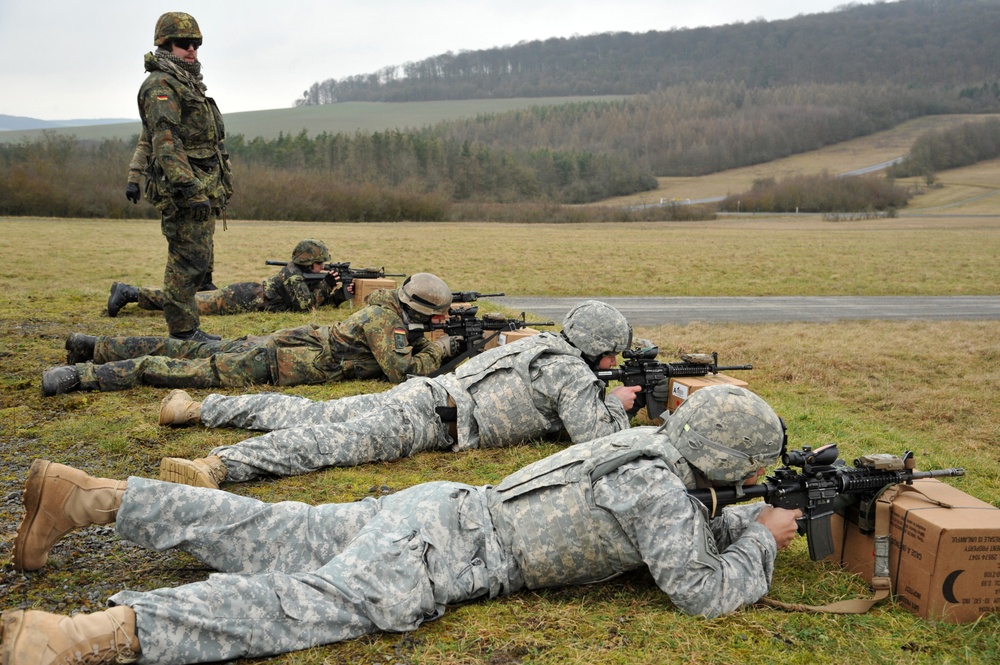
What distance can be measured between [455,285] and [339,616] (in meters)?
Result: 15.7

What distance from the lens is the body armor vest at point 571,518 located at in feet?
12.4

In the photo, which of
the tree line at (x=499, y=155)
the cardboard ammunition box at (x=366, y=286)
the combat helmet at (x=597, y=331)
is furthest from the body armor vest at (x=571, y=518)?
the tree line at (x=499, y=155)

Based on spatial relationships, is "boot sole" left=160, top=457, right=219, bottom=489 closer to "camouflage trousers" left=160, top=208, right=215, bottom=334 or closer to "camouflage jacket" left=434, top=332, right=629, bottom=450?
"camouflage jacket" left=434, top=332, right=629, bottom=450

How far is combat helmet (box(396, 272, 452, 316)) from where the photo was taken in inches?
294

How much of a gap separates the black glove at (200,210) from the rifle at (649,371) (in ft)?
16.5

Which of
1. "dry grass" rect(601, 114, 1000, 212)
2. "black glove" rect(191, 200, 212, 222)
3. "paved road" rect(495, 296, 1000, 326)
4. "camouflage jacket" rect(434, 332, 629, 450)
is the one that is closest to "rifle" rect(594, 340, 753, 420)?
"camouflage jacket" rect(434, 332, 629, 450)

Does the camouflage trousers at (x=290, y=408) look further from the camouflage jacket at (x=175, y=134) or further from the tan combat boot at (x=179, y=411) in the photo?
the camouflage jacket at (x=175, y=134)

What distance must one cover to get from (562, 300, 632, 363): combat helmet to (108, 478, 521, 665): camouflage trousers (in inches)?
93.6

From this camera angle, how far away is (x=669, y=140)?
367 feet

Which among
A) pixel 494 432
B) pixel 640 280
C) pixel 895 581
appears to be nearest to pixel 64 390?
pixel 494 432

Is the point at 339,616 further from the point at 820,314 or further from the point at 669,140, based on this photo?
the point at 669,140

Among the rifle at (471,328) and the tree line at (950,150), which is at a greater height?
the tree line at (950,150)

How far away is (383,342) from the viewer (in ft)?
24.9

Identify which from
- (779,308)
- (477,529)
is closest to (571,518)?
(477,529)
